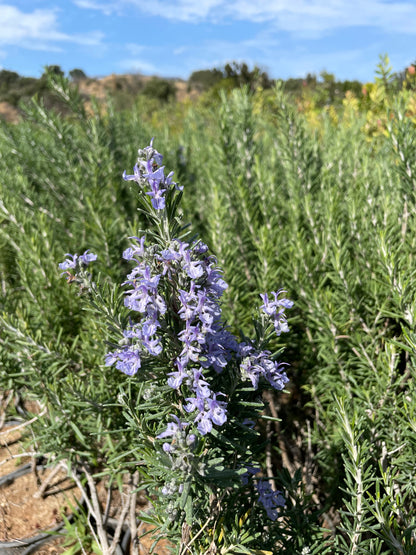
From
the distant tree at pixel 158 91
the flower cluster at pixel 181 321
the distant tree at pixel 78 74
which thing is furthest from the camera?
the distant tree at pixel 78 74

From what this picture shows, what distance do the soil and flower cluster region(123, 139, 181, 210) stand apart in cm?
150

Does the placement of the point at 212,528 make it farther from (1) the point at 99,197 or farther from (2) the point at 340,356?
(1) the point at 99,197

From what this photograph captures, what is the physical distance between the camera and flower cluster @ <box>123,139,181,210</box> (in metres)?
1.03

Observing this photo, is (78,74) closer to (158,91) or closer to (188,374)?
(158,91)

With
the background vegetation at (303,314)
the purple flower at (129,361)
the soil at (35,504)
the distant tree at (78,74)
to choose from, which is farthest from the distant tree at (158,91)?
the purple flower at (129,361)

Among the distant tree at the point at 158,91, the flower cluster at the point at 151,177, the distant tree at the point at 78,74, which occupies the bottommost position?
the flower cluster at the point at 151,177

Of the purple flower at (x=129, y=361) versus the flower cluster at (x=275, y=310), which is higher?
the flower cluster at (x=275, y=310)

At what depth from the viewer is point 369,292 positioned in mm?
2016

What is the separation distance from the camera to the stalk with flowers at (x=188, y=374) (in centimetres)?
100

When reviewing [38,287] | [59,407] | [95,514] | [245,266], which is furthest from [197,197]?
[95,514]

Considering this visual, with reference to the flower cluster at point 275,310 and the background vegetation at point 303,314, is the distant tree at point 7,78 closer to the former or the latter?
the background vegetation at point 303,314

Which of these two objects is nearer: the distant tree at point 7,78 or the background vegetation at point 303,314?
the background vegetation at point 303,314

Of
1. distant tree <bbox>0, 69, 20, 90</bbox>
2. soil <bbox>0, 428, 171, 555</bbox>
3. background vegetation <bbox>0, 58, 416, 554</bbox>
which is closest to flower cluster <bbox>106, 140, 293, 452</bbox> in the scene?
background vegetation <bbox>0, 58, 416, 554</bbox>

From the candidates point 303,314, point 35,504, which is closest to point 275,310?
point 303,314
